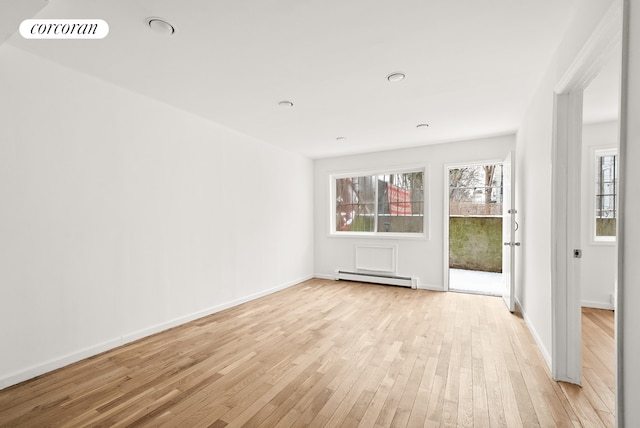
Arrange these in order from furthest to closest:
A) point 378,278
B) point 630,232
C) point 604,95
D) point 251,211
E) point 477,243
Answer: point 477,243
point 378,278
point 251,211
point 604,95
point 630,232

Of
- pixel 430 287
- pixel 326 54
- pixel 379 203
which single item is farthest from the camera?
pixel 379 203

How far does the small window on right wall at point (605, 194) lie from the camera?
399cm

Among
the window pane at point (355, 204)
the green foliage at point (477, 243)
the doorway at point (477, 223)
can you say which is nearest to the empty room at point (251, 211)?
the window pane at point (355, 204)

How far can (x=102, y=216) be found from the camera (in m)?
2.71

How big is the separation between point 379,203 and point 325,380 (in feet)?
12.9

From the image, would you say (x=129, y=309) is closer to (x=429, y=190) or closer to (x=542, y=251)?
(x=542, y=251)

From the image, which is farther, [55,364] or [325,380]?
[55,364]

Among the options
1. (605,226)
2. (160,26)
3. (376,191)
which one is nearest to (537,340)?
(605,226)

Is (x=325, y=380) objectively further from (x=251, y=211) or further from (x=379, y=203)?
(x=379, y=203)

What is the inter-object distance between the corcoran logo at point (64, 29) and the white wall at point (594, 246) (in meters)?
5.59

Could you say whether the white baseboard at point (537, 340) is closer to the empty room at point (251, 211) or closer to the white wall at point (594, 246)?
the empty room at point (251, 211)

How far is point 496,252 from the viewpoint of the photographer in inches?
275

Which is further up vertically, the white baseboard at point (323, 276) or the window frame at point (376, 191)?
the window frame at point (376, 191)

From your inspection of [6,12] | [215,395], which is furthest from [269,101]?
[215,395]
